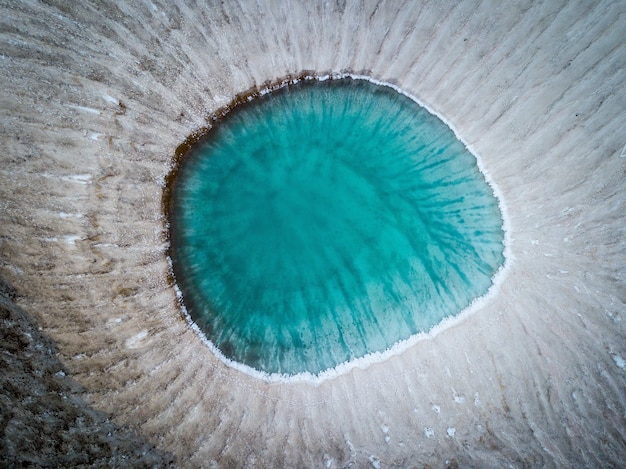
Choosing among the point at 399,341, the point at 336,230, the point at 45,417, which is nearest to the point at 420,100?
the point at 336,230

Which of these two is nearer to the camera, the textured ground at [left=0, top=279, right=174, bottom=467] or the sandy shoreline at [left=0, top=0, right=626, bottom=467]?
the textured ground at [left=0, top=279, right=174, bottom=467]

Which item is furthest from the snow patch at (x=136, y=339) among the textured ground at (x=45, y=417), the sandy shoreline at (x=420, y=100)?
the textured ground at (x=45, y=417)

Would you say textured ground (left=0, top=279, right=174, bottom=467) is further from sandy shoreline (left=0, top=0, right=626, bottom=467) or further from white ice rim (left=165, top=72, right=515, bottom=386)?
white ice rim (left=165, top=72, right=515, bottom=386)

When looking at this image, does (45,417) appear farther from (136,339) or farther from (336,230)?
(336,230)

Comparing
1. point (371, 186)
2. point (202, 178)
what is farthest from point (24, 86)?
point (371, 186)

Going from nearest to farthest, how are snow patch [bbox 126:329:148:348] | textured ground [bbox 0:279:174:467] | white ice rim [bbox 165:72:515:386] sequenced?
textured ground [bbox 0:279:174:467] < snow patch [bbox 126:329:148:348] < white ice rim [bbox 165:72:515:386]

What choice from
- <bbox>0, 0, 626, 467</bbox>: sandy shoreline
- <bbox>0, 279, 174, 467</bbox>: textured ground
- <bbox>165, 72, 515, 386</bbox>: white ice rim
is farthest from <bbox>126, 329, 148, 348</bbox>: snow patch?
<bbox>0, 279, 174, 467</bbox>: textured ground

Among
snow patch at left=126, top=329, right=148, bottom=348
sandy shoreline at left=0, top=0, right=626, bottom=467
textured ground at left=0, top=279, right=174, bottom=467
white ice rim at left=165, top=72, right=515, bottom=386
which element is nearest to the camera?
textured ground at left=0, top=279, right=174, bottom=467
